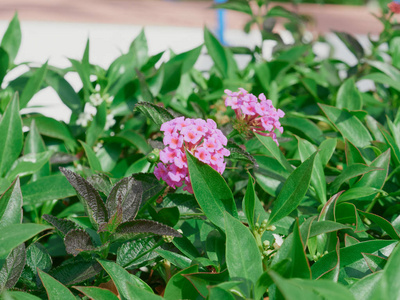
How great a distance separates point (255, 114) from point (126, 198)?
33 centimetres

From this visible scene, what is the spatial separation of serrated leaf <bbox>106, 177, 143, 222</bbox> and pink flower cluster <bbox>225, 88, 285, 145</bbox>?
278 millimetres

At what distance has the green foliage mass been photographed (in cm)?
81

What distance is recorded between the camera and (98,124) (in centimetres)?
143

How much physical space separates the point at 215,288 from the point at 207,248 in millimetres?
268

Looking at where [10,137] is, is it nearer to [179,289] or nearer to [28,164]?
[28,164]

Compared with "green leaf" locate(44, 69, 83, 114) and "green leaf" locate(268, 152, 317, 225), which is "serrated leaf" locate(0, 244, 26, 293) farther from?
"green leaf" locate(44, 69, 83, 114)

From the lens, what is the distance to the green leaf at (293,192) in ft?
3.04

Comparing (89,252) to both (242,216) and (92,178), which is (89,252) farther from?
(242,216)

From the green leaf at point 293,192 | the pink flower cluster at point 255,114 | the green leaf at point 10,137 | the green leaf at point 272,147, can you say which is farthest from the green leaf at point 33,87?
the green leaf at point 293,192

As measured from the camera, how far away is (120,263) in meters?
0.97

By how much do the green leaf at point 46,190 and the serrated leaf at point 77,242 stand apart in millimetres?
270

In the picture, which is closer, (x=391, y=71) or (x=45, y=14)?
(x=391, y=71)

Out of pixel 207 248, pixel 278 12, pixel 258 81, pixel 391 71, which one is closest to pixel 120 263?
pixel 207 248

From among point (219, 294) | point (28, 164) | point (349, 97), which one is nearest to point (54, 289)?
point (219, 294)
